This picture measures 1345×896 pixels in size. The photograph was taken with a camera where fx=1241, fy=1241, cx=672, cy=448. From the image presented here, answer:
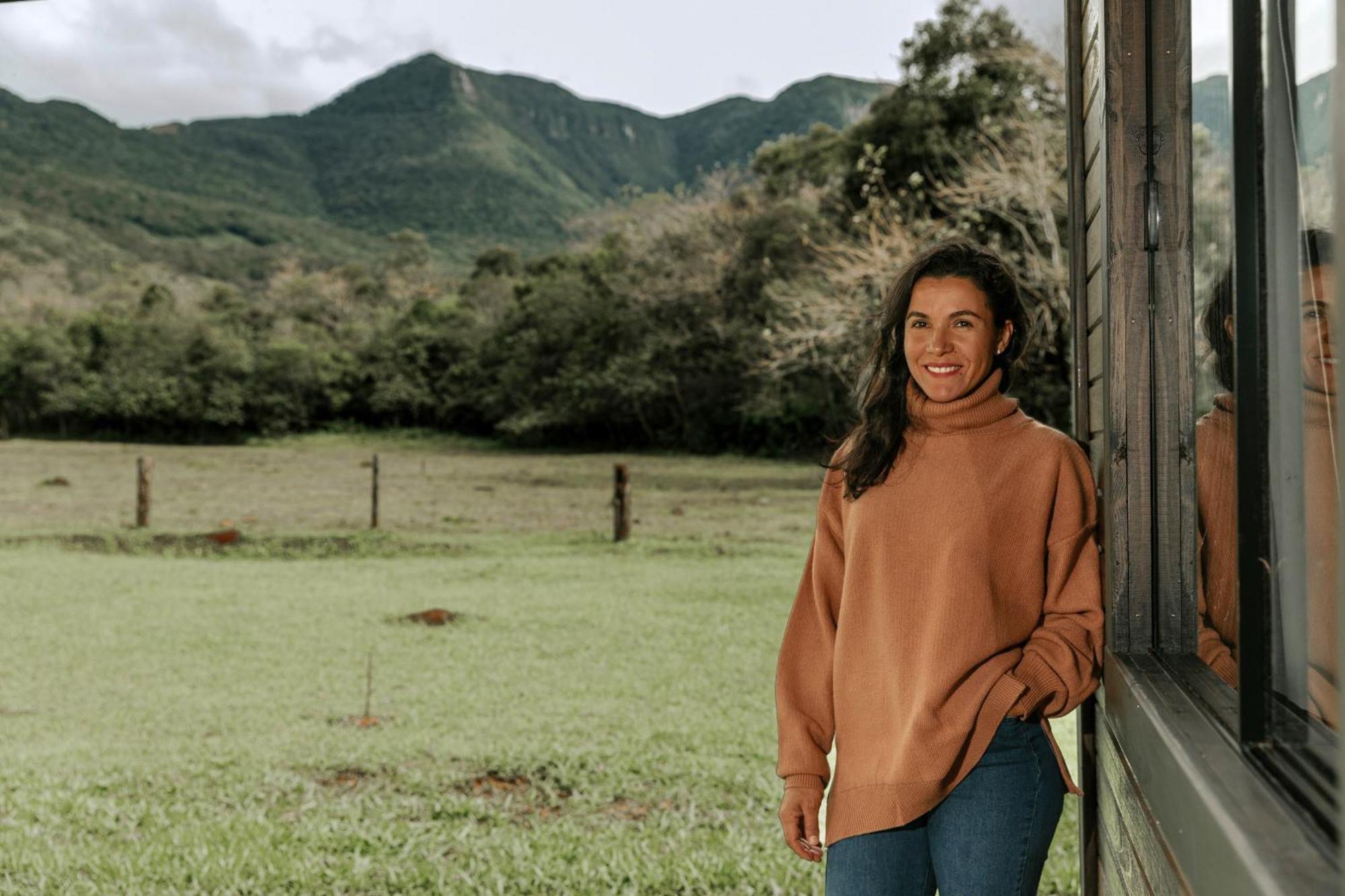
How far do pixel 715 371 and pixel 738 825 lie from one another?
16607 millimetres

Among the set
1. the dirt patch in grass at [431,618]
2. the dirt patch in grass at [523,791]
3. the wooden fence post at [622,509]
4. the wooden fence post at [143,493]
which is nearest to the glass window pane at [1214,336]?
the dirt patch in grass at [523,791]

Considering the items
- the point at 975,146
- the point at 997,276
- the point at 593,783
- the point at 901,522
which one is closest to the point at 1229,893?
the point at 901,522

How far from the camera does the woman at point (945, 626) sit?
1.34m

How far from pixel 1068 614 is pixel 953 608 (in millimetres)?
157

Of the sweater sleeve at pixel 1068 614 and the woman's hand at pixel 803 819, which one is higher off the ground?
the sweater sleeve at pixel 1068 614

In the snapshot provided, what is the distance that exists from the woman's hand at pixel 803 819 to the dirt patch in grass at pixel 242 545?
36.0 ft

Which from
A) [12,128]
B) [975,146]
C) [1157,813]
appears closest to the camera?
[1157,813]

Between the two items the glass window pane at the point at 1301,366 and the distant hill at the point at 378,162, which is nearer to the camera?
the glass window pane at the point at 1301,366

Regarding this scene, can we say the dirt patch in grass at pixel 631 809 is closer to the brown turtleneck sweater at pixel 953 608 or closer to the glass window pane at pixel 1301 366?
the brown turtleneck sweater at pixel 953 608

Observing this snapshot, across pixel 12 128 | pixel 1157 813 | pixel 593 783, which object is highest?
pixel 12 128

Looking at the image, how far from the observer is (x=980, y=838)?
4.38 ft

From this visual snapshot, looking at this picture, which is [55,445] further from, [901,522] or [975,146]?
[901,522]

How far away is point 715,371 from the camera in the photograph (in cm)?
2027

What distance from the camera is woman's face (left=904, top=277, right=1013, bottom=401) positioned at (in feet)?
4.72
